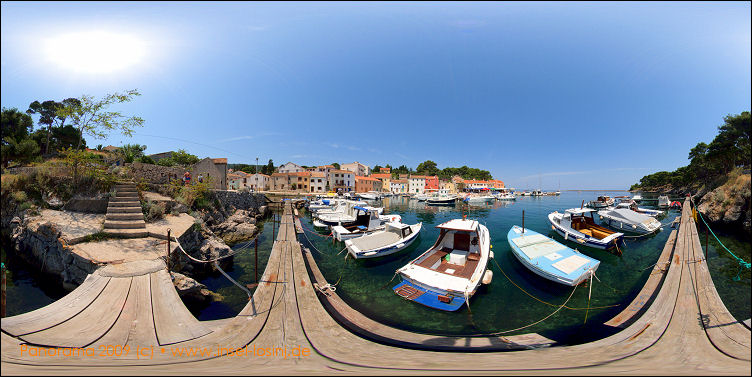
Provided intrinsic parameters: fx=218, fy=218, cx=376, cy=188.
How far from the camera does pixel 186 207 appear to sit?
12750mm

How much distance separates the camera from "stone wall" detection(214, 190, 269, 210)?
20658 mm

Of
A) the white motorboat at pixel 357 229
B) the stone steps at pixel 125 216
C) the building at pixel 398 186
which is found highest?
the building at pixel 398 186

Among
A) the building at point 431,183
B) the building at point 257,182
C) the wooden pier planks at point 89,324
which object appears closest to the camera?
the wooden pier planks at point 89,324

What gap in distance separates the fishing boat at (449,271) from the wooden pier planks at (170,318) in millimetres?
5391

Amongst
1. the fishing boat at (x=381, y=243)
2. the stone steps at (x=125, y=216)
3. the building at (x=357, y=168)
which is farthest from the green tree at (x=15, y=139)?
the building at (x=357, y=168)

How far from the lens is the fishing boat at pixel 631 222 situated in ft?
56.2

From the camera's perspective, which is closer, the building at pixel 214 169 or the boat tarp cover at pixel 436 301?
the boat tarp cover at pixel 436 301

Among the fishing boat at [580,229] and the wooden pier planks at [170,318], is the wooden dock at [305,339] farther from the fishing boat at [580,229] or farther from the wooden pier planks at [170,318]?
the fishing boat at [580,229]

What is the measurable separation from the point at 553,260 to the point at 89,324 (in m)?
13.9

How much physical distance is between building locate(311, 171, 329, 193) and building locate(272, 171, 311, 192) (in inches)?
38.3

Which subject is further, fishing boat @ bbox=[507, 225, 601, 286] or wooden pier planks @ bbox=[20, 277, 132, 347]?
fishing boat @ bbox=[507, 225, 601, 286]

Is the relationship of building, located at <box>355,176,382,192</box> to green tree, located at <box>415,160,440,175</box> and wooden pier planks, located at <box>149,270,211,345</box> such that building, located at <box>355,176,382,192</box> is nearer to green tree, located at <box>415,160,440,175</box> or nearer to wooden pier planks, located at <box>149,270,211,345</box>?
green tree, located at <box>415,160,440,175</box>

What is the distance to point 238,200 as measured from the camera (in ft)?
76.2

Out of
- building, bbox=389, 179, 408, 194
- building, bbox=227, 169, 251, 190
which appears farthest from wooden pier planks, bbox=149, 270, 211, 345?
building, bbox=389, 179, 408, 194
